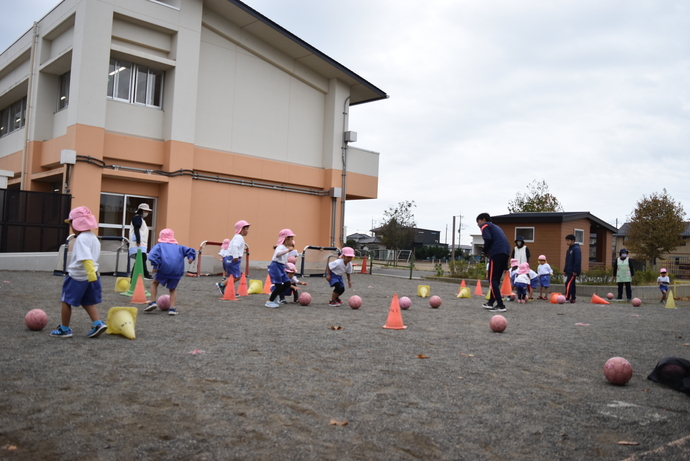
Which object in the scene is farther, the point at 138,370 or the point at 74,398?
the point at 138,370

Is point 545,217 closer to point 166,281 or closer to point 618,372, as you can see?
point 166,281

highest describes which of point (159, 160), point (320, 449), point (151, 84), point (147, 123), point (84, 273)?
point (151, 84)

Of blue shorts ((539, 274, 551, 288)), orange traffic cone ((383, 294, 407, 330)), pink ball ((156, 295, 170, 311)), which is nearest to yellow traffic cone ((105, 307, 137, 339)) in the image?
pink ball ((156, 295, 170, 311))

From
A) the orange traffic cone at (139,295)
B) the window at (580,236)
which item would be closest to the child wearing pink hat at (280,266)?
the orange traffic cone at (139,295)

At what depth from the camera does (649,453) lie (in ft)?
11.4

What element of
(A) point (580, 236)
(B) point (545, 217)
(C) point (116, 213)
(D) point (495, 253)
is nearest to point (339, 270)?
(D) point (495, 253)

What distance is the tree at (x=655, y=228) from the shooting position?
148ft

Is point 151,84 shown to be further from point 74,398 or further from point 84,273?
point 74,398

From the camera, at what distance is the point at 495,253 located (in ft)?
38.5

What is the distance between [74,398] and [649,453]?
13.7ft

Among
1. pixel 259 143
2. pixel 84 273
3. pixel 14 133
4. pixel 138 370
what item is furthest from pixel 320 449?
pixel 14 133

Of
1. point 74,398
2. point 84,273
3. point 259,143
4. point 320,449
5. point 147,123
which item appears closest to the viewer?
point 320,449

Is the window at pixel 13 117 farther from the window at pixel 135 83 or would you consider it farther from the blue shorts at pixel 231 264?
the blue shorts at pixel 231 264

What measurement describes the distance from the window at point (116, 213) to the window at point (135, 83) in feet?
11.3
